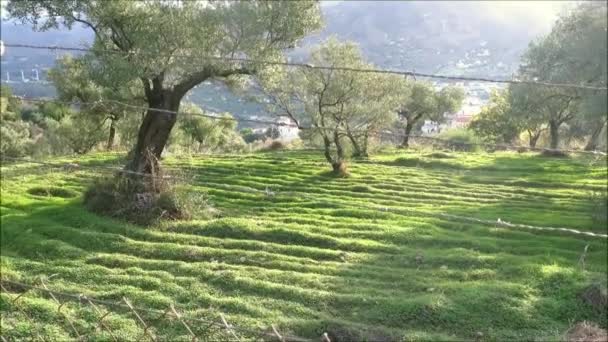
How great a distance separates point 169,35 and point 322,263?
28.8ft

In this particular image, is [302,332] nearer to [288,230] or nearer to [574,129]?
[288,230]

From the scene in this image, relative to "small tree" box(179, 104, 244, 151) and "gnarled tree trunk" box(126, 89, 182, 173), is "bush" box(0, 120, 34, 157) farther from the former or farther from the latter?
"gnarled tree trunk" box(126, 89, 182, 173)

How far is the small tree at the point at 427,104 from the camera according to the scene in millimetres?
49500

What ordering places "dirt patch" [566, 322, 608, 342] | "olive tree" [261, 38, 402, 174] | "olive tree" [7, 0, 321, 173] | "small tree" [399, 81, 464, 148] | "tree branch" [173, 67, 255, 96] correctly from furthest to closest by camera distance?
"small tree" [399, 81, 464, 148]
"olive tree" [261, 38, 402, 174]
"tree branch" [173, 67, 255, 96]
"olive tree" [7, 0, 321, 173]
"dirt patch" [566, 322, 608, 342]

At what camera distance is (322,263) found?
1579 cm

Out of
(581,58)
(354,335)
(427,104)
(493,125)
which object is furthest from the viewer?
(493,125)

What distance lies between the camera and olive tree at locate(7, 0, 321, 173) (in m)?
18.1

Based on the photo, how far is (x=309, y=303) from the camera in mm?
13273

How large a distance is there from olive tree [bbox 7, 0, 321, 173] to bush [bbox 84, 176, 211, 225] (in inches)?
34.9

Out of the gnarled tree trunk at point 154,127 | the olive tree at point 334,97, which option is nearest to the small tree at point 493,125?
the olive tree at point 334,97

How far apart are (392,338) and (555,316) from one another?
4.09 meters

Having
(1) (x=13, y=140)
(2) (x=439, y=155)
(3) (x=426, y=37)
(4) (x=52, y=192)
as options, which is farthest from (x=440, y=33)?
(4) (x=52, y=192)

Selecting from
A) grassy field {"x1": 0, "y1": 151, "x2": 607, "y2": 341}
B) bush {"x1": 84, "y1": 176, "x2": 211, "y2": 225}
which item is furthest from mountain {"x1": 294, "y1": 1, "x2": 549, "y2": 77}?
bush {"x1": 84, "y1": 176, "x2": 211, "y2": 225}

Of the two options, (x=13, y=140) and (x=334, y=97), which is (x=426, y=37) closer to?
(x=13, y=140)
